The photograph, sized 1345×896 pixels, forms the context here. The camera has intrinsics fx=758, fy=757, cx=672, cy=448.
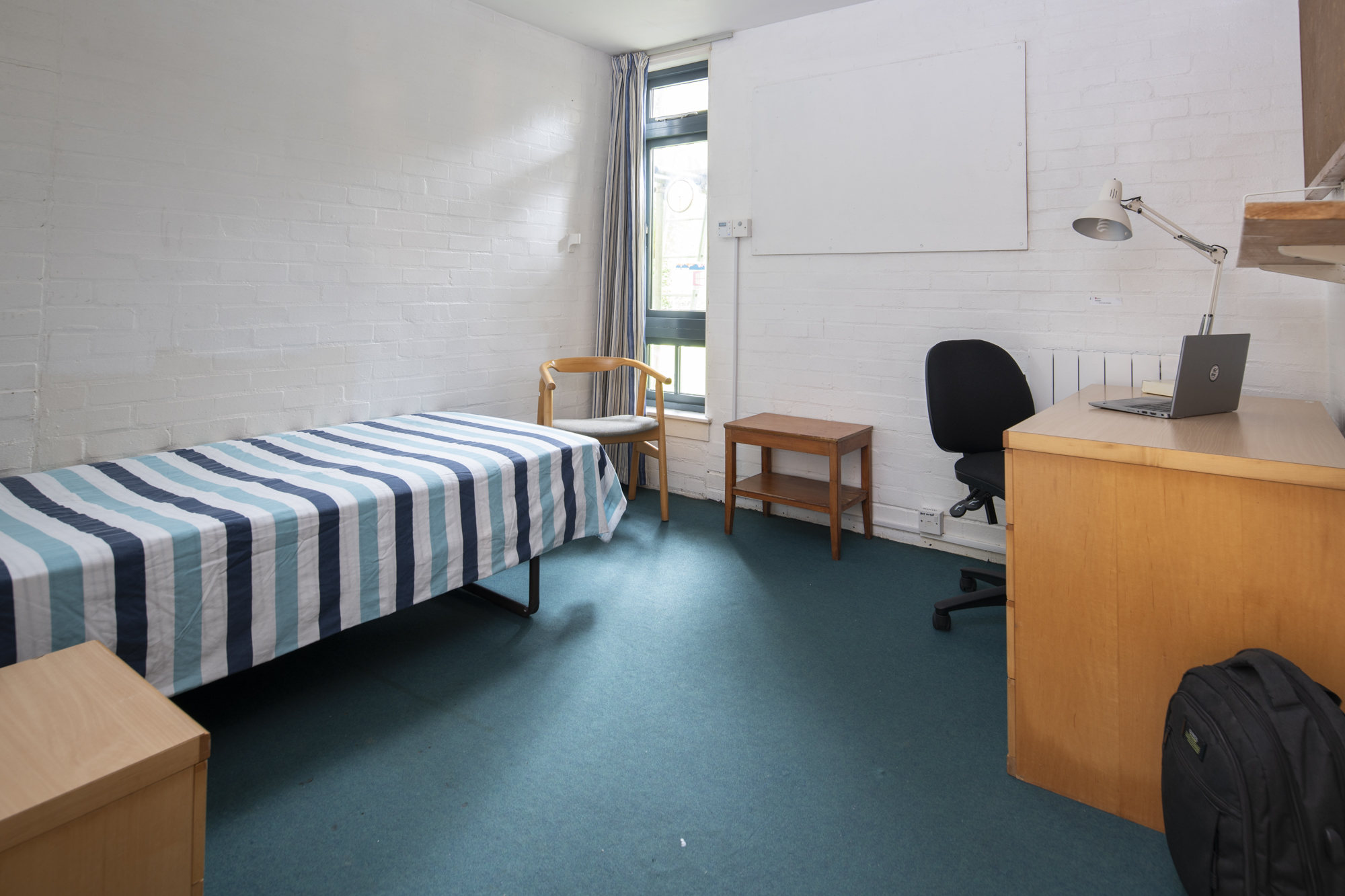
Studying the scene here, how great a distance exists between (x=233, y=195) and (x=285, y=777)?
2.11m

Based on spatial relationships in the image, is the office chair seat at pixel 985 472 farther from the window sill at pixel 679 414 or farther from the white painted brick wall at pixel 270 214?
the white painted brick wall at pixel 270 214

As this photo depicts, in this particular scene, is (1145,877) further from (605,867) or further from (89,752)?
(89,752)

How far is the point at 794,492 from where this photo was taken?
3.63 meters

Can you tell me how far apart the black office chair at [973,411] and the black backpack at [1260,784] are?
1287mm

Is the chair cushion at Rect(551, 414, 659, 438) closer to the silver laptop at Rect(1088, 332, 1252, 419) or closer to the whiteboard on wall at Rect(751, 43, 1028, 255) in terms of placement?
the whiteboard on wall at Rect(751, 43, 1028, 255)

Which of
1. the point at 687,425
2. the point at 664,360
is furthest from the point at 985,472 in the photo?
the point at 664,360

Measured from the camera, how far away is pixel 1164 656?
5.30ft

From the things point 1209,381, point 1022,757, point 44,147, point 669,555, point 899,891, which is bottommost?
point 899,891

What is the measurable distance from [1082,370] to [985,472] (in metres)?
0.89

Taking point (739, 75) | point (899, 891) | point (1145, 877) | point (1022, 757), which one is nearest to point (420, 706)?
point (899, 891)

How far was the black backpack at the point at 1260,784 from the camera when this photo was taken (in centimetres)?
119

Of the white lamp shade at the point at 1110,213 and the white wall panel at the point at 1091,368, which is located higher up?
the white lamp shade at the point at 1110,213

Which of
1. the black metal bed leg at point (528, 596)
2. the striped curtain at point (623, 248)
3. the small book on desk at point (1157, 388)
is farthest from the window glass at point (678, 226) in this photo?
the small book on desk at point (1157, 388)

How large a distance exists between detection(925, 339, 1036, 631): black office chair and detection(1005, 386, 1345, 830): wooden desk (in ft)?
2.84
